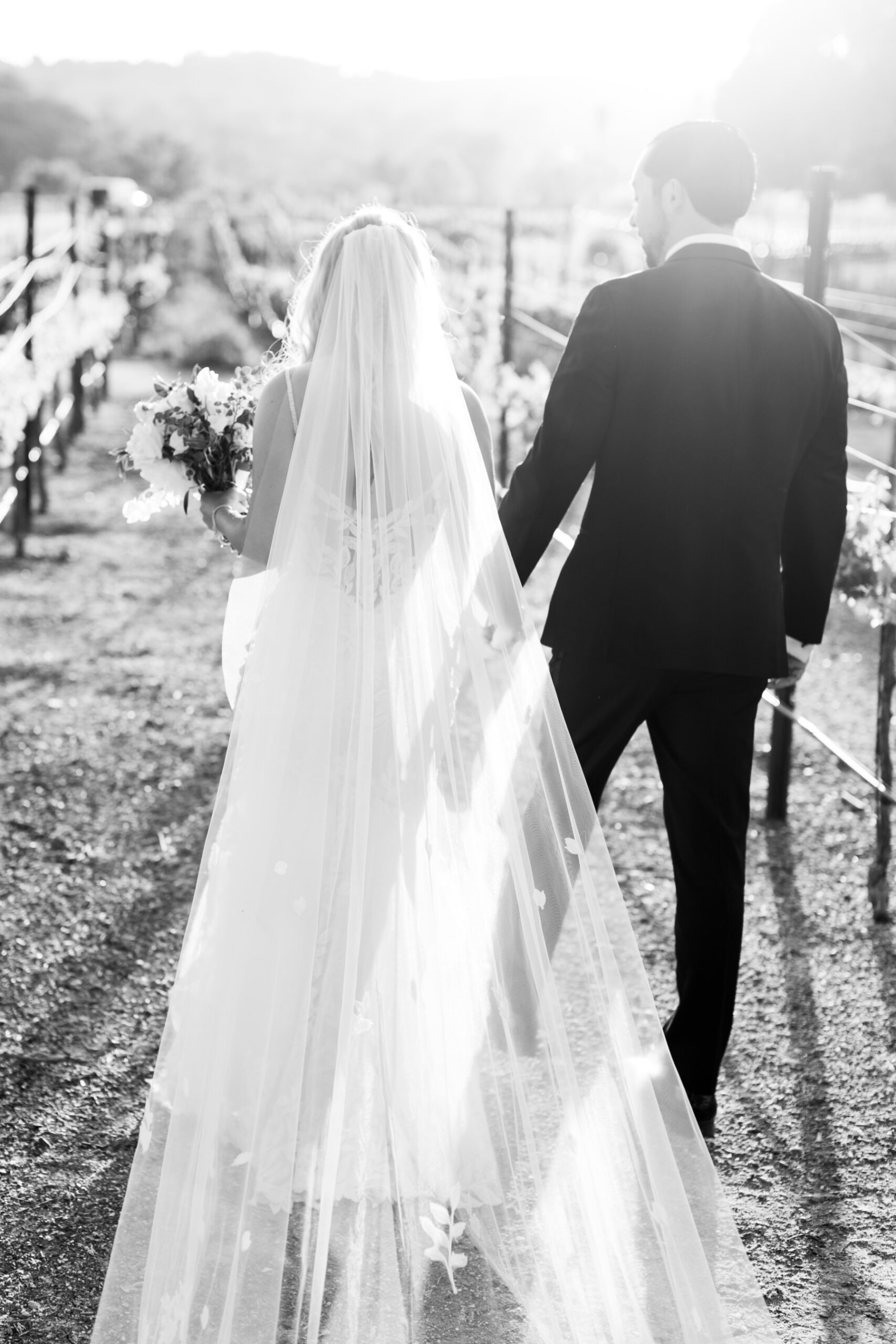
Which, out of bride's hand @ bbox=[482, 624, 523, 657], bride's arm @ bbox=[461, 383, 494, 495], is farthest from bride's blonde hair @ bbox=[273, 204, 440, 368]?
bride's hand @ bbox=[482, 624, 523, 657]

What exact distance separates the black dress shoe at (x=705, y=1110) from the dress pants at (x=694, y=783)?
0.02 meters

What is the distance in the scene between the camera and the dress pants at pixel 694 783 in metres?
2.67

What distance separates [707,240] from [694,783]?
42.9 inches

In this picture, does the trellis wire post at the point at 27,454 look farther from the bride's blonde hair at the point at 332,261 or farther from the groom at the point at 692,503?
the groom at the point at 692,503

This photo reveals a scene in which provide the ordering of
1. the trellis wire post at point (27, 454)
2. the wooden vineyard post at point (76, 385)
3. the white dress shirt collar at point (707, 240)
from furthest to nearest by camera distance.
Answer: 1. the wooden vineyard post at point (76, 385)
2. the trellis wire post at point (27, 454)
3. the white dress shirt collar at point (707, 240)

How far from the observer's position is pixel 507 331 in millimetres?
8383

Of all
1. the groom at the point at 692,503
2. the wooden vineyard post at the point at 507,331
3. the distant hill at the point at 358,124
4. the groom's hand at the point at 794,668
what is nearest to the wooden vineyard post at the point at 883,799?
the groom's hand at the point at 794,668

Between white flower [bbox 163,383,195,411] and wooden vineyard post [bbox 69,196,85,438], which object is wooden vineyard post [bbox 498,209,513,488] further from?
white flower [bbox 163,383,195,411]

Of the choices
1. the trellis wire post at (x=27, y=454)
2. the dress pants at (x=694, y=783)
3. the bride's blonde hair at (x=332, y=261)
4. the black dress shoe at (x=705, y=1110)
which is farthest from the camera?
Result: the trellis wire post at (x=27, y=454)

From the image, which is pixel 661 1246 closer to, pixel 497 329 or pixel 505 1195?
pixel 505 1195

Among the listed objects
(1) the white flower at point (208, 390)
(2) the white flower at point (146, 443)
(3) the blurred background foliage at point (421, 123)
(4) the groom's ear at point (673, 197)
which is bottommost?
(2) the white flower at point (146, 443)

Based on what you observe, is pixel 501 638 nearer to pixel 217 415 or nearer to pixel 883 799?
pixel 217 415

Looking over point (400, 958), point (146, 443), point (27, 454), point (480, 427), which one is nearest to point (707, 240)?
point (480, 427)

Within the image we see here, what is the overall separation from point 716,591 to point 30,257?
6752 millimetres
